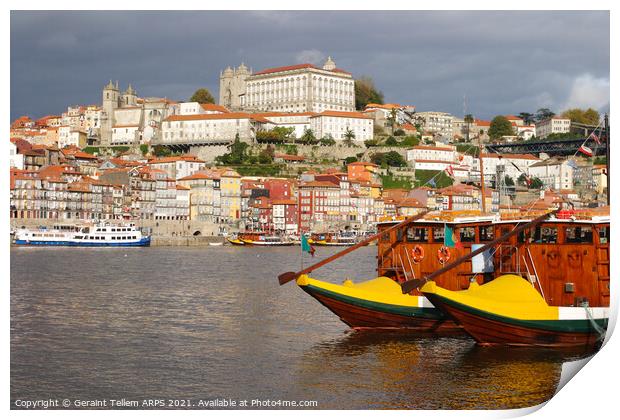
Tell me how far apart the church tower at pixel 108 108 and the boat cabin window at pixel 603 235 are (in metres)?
66.1

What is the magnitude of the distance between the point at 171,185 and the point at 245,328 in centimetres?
3988

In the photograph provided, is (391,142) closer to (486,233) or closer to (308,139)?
(308,139)

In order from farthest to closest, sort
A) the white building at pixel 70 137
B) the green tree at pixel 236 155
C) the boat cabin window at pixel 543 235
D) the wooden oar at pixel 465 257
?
the white building at pixel 70 137 < the green tree at pixel 236 155 < the boat cabin window at pixel 543 235 < the wooden oar at pixel 465 257

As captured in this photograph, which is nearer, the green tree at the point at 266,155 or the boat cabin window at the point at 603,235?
the boat cabin window at the point at 603,235

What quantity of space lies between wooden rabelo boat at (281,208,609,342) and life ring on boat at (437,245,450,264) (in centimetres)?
1

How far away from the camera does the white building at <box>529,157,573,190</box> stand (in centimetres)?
5730

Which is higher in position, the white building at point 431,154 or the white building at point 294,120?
the white building at point 294,120

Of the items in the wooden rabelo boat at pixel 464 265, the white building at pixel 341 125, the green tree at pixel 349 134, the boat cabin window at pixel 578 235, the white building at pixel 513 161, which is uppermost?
the white building at pixel 341 125

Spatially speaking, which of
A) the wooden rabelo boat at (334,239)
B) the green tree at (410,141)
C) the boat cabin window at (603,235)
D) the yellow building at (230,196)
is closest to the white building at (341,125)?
the green tree at (410,141)

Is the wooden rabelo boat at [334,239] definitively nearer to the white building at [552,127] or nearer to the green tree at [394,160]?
the green tree at [394,160]

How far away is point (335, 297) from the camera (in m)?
13.5

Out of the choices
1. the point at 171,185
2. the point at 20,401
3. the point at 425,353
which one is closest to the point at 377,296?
the point at 425,353

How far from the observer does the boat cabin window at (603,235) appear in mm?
11320
